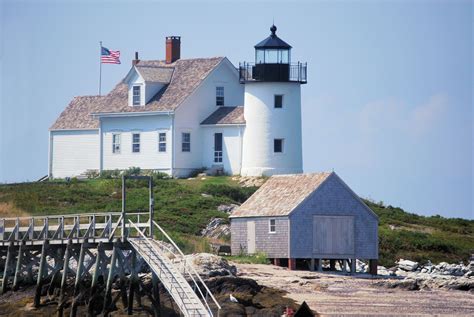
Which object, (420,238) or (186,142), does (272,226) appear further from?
(186,142)

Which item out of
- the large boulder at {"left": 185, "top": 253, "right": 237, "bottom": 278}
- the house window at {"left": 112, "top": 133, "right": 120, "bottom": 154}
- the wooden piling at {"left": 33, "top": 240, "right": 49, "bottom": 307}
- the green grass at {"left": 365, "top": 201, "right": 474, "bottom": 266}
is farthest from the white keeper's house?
the wooden piling at {"left": 33, "top": 240, "right": 49, "bottom": 307}

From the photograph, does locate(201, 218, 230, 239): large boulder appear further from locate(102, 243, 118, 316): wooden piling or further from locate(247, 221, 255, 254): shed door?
locate(102, 243, 118, 316): wooden piling

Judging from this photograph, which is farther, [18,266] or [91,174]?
[91,174]

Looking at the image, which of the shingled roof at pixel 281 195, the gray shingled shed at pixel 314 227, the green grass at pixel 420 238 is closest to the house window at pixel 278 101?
the green grass at pixel 420 238

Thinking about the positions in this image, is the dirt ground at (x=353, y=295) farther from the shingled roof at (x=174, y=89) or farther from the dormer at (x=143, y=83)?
the dormer at (x=143, y=83)

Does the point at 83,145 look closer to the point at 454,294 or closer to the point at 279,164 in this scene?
the point at 279,164

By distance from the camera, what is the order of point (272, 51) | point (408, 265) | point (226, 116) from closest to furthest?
point (408, 265) < point (272, 51) < point (226, 116)

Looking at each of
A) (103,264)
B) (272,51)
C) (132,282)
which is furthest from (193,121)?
(132,282)

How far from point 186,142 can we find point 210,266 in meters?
24.0

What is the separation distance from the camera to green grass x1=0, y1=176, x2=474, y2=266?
52.3 meters

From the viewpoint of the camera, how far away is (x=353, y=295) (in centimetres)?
3934

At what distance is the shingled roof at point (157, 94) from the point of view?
63.7m

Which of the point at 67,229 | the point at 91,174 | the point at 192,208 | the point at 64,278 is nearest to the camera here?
the point at 64,278

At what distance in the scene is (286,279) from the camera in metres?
41.4
